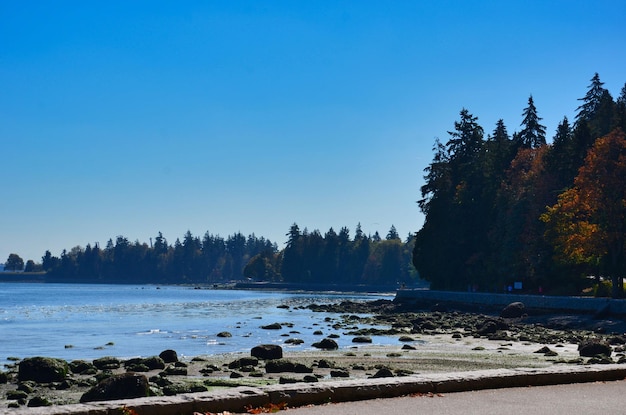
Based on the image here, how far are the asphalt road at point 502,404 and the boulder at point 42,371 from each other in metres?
17.8

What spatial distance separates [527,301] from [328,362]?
3606 centimetres

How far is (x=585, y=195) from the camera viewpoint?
5850 cm

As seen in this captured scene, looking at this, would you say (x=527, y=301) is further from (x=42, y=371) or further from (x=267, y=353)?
(x=42, y=371)

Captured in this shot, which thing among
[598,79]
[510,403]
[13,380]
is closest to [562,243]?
[13,380]

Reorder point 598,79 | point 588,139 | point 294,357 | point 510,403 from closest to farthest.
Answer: point 510,403 → point 294,357 → point 588,139 → point 598,79

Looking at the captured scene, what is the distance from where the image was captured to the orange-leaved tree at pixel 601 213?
56438mm

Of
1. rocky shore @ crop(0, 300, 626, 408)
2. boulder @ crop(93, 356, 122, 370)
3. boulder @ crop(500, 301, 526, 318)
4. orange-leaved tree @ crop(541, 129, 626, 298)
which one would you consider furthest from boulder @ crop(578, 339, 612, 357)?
boulder @ crop(500, 301, 526, 318)

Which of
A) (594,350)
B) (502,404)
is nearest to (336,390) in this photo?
(502,404)

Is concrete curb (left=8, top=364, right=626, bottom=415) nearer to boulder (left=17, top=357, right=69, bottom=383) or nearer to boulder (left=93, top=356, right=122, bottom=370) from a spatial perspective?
boulder (left=17, top=357, right=69, bottom=383)

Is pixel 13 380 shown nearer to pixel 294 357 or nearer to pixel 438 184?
pixel 294 357

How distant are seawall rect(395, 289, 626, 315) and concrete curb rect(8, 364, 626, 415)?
1458 inches

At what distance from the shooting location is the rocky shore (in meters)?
23.4

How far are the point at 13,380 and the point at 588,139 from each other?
194ft

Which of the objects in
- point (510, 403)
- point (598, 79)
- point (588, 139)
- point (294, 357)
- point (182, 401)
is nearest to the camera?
point (182, 401)
